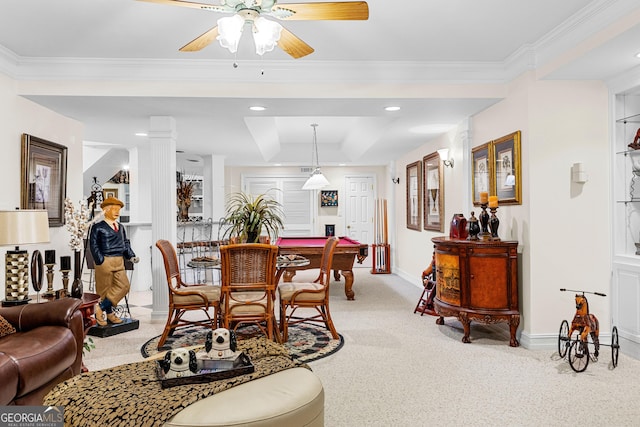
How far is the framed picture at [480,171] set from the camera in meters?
4.57

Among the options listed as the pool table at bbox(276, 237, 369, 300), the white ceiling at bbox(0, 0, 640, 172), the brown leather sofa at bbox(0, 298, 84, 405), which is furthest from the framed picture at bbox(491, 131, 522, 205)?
the brown leather sofa at bbox(0, 298, 84, 405)

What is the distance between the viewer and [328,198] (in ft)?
32.7

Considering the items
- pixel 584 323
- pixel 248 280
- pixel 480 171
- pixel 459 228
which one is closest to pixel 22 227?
pixel 248 280

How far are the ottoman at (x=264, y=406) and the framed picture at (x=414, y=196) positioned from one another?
212 inches

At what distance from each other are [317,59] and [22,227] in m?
2.62

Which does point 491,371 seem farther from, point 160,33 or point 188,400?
point 160,33

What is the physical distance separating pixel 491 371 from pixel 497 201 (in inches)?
60.7

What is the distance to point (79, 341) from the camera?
2.89 m

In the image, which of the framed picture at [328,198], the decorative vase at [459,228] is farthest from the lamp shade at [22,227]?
the framed picture at [328,198]

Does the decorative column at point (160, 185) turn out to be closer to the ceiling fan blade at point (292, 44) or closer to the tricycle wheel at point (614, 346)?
the ceiling fan blade at point (292, 44)

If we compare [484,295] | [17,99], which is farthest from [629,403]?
[17,99]

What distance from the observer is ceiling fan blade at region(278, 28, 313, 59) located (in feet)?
8.53

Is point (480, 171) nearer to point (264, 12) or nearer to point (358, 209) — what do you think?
point (264, 12)

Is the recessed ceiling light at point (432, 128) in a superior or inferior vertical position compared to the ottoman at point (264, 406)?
superior
